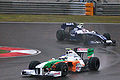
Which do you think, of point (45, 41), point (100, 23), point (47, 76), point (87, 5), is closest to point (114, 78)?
point (47, 76)

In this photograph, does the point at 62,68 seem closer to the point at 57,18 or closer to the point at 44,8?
the point at 57,18

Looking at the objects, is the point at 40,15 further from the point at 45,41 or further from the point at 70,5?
the point at 45,41

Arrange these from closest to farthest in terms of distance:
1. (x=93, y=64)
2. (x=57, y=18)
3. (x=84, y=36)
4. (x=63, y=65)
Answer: (x=63, y=65)
(x=93, y=64)
(x=84, y=36)
(x=57, y=18)

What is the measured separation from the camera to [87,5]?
30.5m

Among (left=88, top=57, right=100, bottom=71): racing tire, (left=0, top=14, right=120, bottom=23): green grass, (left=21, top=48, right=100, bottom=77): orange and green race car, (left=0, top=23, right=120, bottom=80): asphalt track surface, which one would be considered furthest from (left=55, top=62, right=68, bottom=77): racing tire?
(left=0, top=14, right=120, bottom=23): green grass

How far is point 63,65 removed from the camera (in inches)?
423

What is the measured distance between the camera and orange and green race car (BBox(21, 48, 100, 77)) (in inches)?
413

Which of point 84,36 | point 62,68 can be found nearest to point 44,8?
point 84,36

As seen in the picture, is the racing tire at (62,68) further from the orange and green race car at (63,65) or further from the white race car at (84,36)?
the white race car at (84,36)

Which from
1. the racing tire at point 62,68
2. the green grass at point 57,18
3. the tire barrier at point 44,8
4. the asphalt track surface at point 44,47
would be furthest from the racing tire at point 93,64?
the tire barrier at point 44,8

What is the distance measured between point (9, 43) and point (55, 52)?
358cm

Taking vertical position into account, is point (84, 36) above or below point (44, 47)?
above

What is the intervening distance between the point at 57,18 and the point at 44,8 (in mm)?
2105

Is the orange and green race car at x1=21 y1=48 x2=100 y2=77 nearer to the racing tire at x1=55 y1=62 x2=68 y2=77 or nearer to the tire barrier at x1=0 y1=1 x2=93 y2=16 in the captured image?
the racing tire at x1=55 y1=62 x2=68 y2=77
